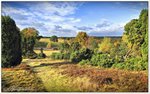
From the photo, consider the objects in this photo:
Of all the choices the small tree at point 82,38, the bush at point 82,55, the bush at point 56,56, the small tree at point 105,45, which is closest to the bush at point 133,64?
the small tree at point 105,45

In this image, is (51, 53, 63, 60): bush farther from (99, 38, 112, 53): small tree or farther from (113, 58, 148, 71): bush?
(113, 58, 148, 71): bush

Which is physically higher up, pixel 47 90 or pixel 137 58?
pixel 137 58

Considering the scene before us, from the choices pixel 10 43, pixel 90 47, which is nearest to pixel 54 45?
pixel 90 47

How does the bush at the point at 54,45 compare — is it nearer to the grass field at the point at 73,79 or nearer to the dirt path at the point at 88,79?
the dirt path at the point at 88,79

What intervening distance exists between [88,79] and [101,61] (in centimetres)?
39

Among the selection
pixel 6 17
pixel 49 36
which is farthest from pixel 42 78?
pixel 6 17

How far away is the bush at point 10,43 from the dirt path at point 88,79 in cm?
25

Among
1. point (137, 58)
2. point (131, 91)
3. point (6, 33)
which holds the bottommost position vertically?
point (131, 91)

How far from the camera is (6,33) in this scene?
7387mm

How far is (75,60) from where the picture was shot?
7.52m

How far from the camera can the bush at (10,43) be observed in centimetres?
737

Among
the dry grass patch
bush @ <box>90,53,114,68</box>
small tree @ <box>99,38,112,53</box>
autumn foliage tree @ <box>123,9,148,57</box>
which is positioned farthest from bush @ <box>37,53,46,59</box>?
autumn foliage tree @ <box>123,9,148,57</box>

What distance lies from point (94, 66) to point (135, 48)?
76 cm

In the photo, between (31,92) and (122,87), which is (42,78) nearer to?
(31,92)
